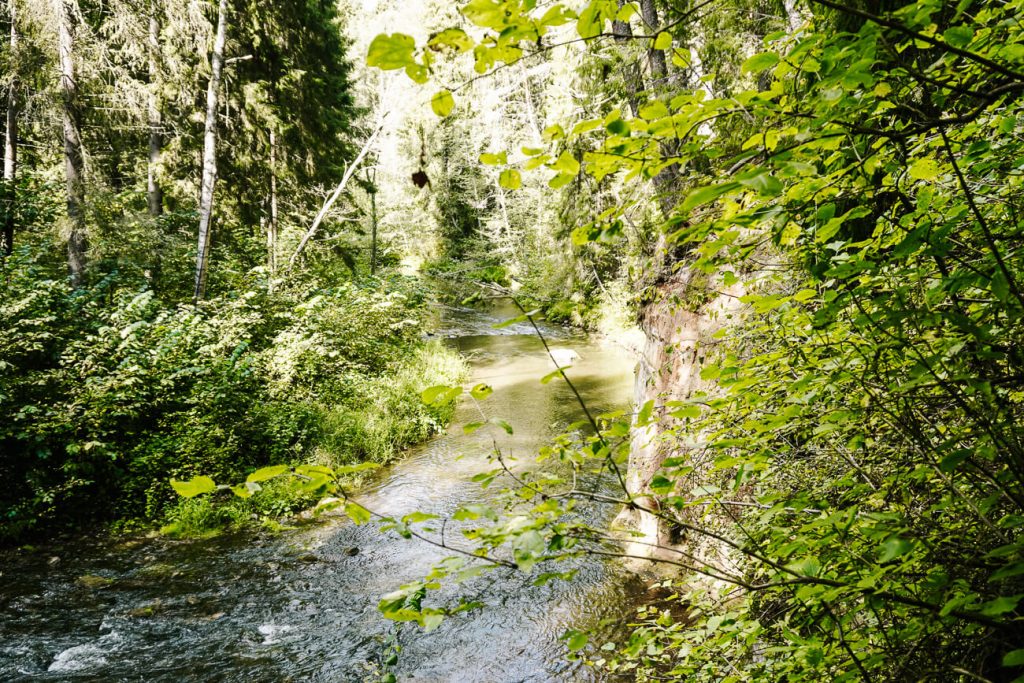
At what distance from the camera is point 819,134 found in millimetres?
983

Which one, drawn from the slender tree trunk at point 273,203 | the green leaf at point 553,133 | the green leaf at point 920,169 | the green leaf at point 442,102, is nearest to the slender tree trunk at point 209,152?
the slender tree trunk at point 273,203

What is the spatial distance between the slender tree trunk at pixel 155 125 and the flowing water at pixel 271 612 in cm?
837

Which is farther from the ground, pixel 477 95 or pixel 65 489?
pixel 477 95

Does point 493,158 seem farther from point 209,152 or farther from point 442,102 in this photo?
point 209,152

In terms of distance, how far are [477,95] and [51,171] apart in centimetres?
1064

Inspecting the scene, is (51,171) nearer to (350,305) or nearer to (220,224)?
(220,224)

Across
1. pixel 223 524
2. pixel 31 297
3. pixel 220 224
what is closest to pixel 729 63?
pixel 223 524

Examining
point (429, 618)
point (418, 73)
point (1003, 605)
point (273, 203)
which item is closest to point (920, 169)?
point (1003, 605)

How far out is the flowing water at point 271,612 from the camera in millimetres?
4016

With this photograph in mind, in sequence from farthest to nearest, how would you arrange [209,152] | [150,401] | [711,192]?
[209,152] < [150,401] < [711,192]

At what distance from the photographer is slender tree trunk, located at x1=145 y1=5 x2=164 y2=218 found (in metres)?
9.20

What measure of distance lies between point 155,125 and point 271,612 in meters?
11.0

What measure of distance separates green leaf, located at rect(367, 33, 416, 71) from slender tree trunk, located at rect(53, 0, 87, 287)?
1019 cm

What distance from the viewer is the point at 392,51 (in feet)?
3.17
